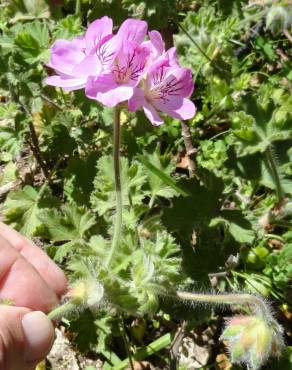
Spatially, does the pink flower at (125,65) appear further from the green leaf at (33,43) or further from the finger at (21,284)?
the green leaf at (33,43)

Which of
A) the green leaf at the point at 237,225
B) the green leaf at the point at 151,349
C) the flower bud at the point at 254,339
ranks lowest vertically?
the green leaf at the point at 151,349

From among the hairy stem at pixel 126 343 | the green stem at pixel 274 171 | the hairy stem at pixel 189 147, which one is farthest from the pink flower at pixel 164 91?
the hairy stem at pixel 126 343

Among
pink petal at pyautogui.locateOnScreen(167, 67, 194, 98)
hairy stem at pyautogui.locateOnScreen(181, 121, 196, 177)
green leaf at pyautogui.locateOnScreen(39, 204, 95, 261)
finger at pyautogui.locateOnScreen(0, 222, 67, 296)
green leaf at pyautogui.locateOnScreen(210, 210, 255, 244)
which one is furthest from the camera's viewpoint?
hairy stem at pyautogui.locateOnScreen(181, 121, 196, 177)

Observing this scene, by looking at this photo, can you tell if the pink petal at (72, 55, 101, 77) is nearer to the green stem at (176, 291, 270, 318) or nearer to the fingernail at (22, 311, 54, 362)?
the fingernail at (22, 311, 54, 362)

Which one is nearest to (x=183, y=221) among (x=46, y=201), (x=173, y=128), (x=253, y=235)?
(x=253, y=235)

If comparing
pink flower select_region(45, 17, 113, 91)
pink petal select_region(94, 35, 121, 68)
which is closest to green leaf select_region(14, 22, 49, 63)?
pink flower select_region(45, 17, 113, 91)

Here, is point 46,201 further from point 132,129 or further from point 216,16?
point 216,16

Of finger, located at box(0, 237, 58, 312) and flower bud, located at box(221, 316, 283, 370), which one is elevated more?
finger, located at box(0, 237, 58, 312)

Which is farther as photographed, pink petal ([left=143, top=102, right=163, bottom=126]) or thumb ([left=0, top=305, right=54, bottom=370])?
pink petal ([left=143, top=102, right=163, bottom=126])

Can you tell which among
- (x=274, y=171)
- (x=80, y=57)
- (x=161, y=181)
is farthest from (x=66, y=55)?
(x=274, y=171)
